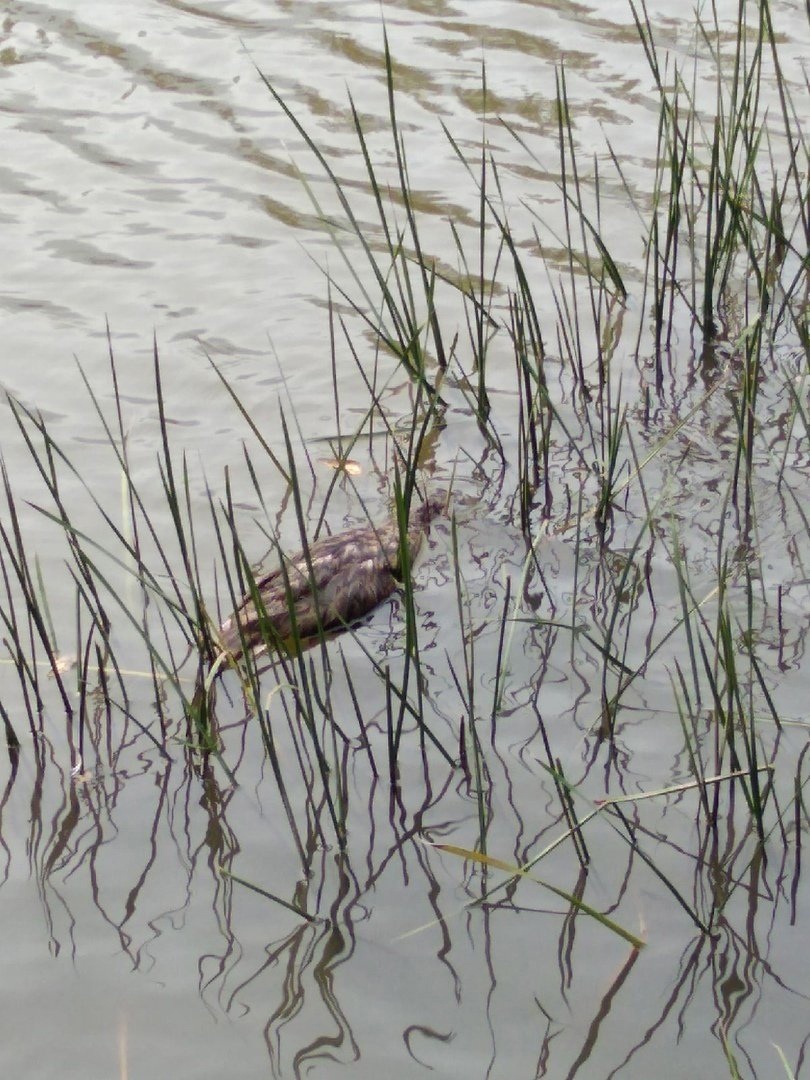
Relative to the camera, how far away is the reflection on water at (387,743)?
2799mm

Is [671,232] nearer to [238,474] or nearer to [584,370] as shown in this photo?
[584,370]

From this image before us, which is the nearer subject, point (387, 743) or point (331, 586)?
point (387, 743)

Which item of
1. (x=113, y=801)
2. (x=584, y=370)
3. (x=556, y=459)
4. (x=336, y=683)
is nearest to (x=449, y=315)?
(x=584, y=370)

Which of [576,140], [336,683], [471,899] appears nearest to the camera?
[471,899]

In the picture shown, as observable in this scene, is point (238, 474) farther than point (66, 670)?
Yes

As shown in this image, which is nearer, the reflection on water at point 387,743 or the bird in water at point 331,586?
the reflection on water at point 387,743

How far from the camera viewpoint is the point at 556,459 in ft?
15.6

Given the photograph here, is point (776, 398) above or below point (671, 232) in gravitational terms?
below

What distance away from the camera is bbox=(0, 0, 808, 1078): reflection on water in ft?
9.18

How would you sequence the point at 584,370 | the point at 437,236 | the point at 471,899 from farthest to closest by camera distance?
the point at 437,236
the point at 584,370
the point at 471,899

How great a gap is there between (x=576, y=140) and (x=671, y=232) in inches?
84.5

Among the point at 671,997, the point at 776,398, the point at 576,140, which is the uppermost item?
the point at 576,140

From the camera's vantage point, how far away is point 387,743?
3.43 m

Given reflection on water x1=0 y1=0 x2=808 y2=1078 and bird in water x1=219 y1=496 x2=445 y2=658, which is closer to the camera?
reflection on water x1=0 y1=0 x2=808 y2=1078
